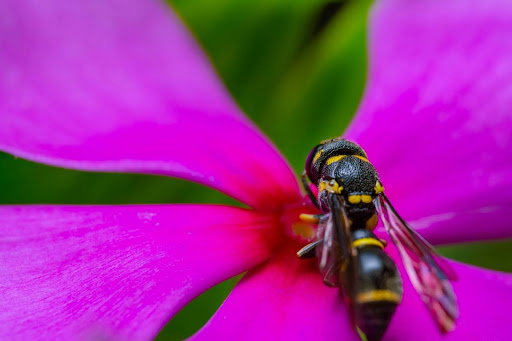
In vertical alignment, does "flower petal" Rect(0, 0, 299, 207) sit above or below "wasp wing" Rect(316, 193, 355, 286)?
above

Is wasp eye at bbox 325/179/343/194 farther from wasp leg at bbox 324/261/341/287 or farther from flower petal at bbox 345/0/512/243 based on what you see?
flower petal at bbox 345/0/512/243

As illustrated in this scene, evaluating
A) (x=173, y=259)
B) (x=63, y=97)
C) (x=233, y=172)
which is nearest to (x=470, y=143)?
(x=233, y=172)

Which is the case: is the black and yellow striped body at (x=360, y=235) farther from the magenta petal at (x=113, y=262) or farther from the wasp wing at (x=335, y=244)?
the magenta petal at (x=113, y=262)

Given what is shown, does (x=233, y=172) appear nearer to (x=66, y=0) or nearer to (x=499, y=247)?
(x=66, y=0)

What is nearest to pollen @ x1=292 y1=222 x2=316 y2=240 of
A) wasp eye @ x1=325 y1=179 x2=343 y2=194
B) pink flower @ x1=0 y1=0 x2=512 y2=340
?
pink flower @ x1=0 y1=0 x2=512 y2=340

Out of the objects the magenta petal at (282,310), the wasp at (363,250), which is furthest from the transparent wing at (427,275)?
the magenta petal at (282,310)

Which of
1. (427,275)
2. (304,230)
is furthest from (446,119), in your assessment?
(427,275)

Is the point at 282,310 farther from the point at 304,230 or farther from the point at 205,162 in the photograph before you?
the point at 205,162
